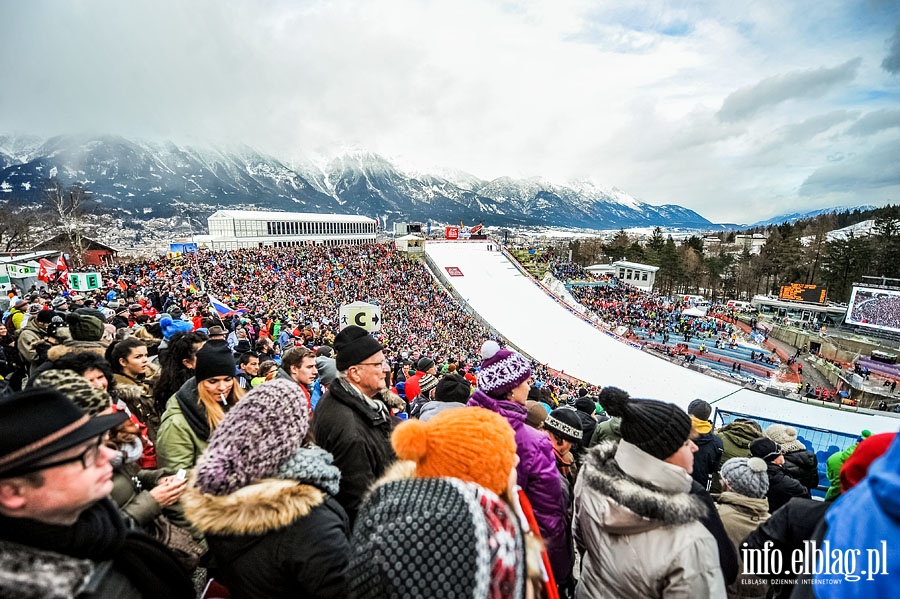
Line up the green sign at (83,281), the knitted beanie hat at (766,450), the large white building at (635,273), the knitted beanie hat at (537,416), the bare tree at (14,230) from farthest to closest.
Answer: the large white building at (635,273) → the bare tree at (14,230) → the green sign at (83,281) → the knitted beanie hat at (537,416) → the knitted beanie hat at (766,450)

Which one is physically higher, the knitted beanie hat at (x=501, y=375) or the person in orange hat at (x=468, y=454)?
the person in orange hat at (x=468, y=454)

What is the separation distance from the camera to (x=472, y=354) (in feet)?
60.0

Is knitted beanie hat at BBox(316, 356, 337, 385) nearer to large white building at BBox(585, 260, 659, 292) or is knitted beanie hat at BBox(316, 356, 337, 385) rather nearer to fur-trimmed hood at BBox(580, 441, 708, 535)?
fur-trimmed hood at BBox(580, 441, 708, 535)

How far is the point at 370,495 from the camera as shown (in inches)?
46.2

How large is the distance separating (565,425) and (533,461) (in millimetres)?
1042

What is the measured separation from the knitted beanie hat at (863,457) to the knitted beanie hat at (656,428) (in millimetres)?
486

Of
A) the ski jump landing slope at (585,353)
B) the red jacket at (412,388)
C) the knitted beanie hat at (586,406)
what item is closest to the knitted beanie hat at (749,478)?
the knitted beanie hat at (586,406)

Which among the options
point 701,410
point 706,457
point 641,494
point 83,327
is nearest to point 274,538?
point 641,494

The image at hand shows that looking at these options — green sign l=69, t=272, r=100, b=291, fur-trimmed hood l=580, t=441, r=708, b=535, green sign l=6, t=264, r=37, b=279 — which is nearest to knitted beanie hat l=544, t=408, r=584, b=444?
fur-trimmed hood l=580, t=441, r=708, b=535

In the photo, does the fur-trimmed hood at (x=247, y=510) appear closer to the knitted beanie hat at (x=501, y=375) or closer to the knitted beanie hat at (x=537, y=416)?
the knitted beanie hat at (x=501, y=375)

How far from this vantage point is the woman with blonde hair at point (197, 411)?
2148 mm

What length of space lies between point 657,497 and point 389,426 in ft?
4.49

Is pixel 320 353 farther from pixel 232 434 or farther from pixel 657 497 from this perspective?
pixel 657 497

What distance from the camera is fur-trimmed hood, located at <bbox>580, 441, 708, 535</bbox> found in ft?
4.84
